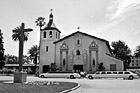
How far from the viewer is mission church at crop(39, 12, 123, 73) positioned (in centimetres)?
4394

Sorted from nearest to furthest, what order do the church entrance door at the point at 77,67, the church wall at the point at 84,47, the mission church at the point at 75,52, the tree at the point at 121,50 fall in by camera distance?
the mission church at the point at 75,52, the church wall at the point at 84,47, the church entrance door at the point at 77,67, the tree at the point at 121,50

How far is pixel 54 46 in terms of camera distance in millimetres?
47906

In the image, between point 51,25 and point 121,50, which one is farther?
point 121,50

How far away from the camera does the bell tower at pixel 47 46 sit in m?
47.8

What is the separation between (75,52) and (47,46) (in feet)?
25.3

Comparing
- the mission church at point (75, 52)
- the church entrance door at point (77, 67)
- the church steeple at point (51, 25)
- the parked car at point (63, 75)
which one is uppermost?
the church steeple at point (51, 25)

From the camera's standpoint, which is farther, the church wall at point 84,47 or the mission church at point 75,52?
the church wall at point 84,47

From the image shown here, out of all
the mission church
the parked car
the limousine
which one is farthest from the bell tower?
the limousine

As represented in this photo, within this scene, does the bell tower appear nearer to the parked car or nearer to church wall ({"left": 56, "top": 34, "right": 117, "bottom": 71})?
church wall ({"left": 56, "top": 34, "right": 117, "bottom": 71})

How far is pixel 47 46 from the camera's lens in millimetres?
48719

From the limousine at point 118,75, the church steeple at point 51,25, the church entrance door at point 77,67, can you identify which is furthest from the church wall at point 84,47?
the limousine at point 118,75

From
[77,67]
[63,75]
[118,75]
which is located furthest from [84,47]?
[118,75]

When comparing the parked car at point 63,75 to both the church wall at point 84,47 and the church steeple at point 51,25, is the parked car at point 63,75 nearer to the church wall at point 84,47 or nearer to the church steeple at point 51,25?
the church wall at point 84,47

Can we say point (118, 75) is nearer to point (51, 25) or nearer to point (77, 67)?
point (77, 67)
